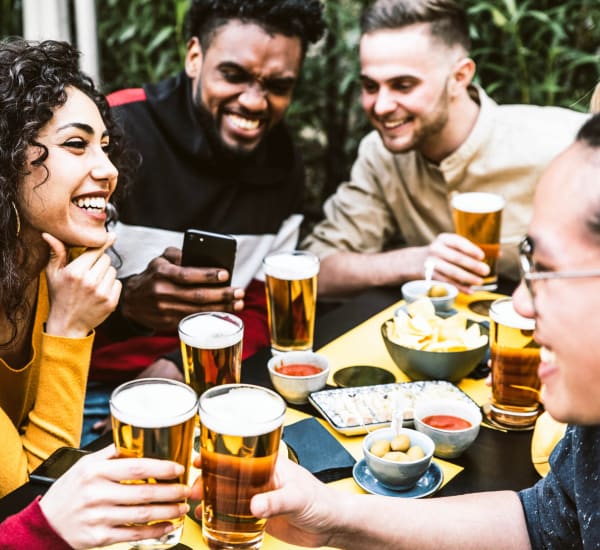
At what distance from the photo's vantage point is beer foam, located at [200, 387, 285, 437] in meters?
1.10

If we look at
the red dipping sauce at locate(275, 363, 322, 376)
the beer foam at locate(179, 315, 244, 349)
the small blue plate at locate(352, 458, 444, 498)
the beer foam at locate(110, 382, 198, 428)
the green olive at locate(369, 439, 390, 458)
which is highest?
the beer foam at locate(110, 382, 198, 428)

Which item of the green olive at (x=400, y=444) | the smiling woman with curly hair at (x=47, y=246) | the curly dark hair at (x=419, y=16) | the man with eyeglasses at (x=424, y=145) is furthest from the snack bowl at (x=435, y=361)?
the curly dark hair at (x=419, y=16)

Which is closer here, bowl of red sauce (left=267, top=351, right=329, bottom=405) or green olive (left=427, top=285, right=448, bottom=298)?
bowl of red sauce (left=267, top=351, right=329, bottom=405)

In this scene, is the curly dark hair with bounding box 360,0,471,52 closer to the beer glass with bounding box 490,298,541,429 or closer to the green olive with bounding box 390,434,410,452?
the beer glass with bounding box 490,298,541,429

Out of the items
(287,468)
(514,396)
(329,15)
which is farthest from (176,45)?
(287,468)

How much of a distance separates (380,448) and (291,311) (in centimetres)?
56

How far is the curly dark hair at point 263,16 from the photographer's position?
8.28ft

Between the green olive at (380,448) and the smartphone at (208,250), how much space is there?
0.76m

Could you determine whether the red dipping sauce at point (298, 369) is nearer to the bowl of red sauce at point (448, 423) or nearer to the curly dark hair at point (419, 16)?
the bowl of red sauce at point (448, 423)

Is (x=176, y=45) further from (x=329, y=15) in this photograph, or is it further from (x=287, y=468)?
(x=287, y=468)

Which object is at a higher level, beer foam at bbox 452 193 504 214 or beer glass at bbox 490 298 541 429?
beer foam at bbox 452 193 504 214

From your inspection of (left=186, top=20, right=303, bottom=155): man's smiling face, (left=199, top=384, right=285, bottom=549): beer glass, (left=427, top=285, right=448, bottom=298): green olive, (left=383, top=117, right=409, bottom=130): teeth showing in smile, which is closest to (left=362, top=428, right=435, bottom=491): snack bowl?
(left=199, top=384, right=285, bottom=549): beer glass

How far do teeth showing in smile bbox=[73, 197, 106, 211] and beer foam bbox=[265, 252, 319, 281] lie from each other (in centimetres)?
43

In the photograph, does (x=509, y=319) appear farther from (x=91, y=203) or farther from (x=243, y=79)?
(x=243, y=79)
